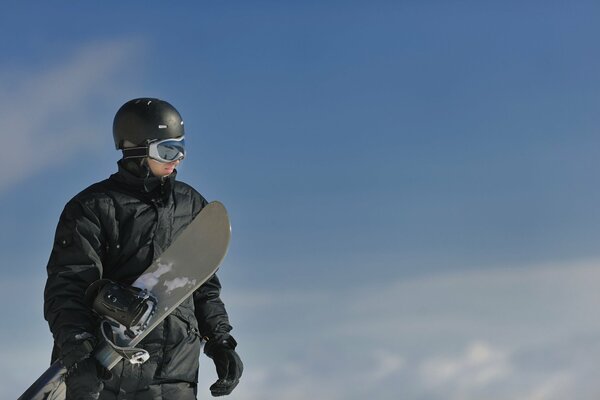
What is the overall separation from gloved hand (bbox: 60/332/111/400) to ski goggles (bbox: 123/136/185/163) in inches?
53.0

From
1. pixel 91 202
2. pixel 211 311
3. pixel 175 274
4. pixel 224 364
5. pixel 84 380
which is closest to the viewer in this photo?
pixel 84 380

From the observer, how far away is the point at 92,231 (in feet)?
20.2

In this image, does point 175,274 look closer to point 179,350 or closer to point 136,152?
point 179,350

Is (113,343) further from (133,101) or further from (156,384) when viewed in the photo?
(133,101)

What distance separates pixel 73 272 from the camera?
605 centimetres

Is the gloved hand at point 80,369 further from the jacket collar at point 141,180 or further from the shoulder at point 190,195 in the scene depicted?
the shoulder at point 190,195

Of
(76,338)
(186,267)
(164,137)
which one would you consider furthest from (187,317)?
(164,137)

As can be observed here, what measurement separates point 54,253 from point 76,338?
68cm

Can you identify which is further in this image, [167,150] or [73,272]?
[167,150]

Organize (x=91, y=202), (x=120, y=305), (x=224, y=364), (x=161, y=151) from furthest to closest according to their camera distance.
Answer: (x=224, y=364) < (x=161, y=151) < (x=91, y=202) < (x=120, y=305)

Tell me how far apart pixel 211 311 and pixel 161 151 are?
1.24 meters

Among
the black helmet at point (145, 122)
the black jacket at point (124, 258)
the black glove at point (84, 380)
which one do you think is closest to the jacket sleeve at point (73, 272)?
the black jacket at point (124, 258)

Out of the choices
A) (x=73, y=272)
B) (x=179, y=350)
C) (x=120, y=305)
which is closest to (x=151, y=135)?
(x=73, y=272)

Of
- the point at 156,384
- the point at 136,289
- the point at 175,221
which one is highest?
the point at 175,221
